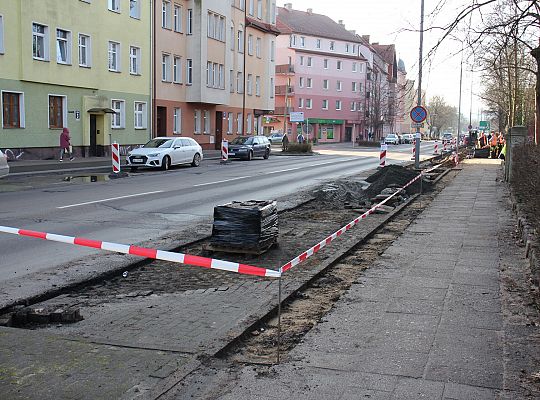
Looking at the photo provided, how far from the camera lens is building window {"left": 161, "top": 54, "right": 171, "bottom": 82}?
1654 inches

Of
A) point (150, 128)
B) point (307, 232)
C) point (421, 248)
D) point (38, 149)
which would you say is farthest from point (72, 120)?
point (421, 248)

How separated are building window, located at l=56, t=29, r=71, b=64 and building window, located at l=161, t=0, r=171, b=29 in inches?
411

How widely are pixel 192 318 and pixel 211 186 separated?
14784mm

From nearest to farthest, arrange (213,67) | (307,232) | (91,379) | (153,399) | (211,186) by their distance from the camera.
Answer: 1. (153,399)
2. (91,379)
3. (307,232)
4. (211,186)
5. (213,67)

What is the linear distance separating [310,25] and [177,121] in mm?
59442

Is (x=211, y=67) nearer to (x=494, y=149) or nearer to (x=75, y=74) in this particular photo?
(x=75, y=74)

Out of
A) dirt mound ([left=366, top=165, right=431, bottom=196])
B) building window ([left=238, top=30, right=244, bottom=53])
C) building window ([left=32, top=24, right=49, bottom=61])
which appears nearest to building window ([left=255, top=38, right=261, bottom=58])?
building window ([left=238, top=30, right=244, bottom=53])

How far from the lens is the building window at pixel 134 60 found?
38.2m

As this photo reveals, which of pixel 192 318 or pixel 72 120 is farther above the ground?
pixel 72 120

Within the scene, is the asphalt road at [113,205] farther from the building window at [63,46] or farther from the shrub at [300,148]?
the shrub at [300,148]

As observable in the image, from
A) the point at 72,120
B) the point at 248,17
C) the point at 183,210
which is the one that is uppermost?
the point at 248,17

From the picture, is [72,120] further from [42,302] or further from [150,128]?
[42,302]

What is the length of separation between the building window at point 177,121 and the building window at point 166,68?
245cm

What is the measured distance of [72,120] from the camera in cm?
3284
